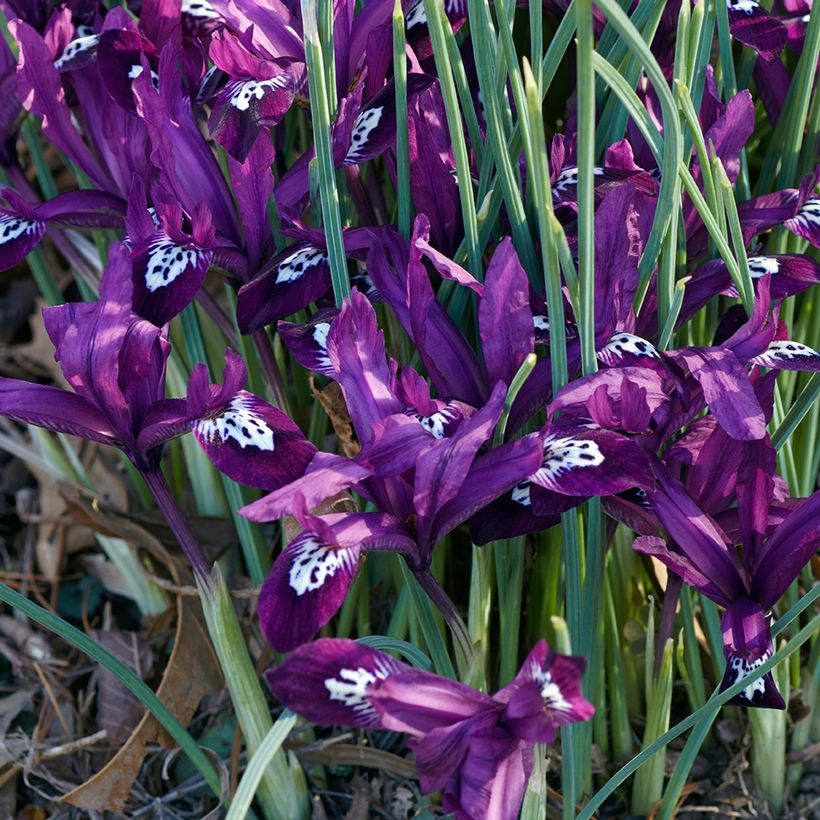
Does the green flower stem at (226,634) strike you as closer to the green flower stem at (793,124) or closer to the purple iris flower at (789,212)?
the purple iris flower at (789,212)

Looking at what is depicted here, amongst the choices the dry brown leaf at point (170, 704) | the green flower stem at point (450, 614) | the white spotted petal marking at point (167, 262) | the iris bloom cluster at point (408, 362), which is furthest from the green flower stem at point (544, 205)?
the dry brown leaf at point (170, 704)

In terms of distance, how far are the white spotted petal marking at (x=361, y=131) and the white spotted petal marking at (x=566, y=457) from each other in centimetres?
34

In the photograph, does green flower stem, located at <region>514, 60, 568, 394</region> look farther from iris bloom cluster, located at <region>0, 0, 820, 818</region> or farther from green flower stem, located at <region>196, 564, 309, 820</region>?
green flower stem, located at <region>196, 564, 309, 820</region>

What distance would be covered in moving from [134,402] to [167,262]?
0.13m

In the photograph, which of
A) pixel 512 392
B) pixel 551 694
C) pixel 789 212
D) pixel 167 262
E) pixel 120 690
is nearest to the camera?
pixel 551 694

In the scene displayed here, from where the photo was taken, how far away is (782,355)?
2.95 ft

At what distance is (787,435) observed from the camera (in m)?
0.98

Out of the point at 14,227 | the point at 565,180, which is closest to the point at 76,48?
the point at 14,227

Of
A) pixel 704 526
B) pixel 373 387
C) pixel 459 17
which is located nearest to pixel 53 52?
pixel 459 17

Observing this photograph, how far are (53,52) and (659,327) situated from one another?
0.69 m

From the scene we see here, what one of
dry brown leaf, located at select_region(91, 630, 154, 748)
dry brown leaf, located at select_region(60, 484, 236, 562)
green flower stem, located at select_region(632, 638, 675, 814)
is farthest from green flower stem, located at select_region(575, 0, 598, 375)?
dry brown leaf, located at select_region(91, 630, 154, 748)

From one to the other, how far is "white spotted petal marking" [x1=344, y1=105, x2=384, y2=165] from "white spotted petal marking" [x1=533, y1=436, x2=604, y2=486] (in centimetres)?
34

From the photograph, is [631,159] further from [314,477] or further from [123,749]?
[123,749]

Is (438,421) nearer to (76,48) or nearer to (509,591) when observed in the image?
(509,591)
